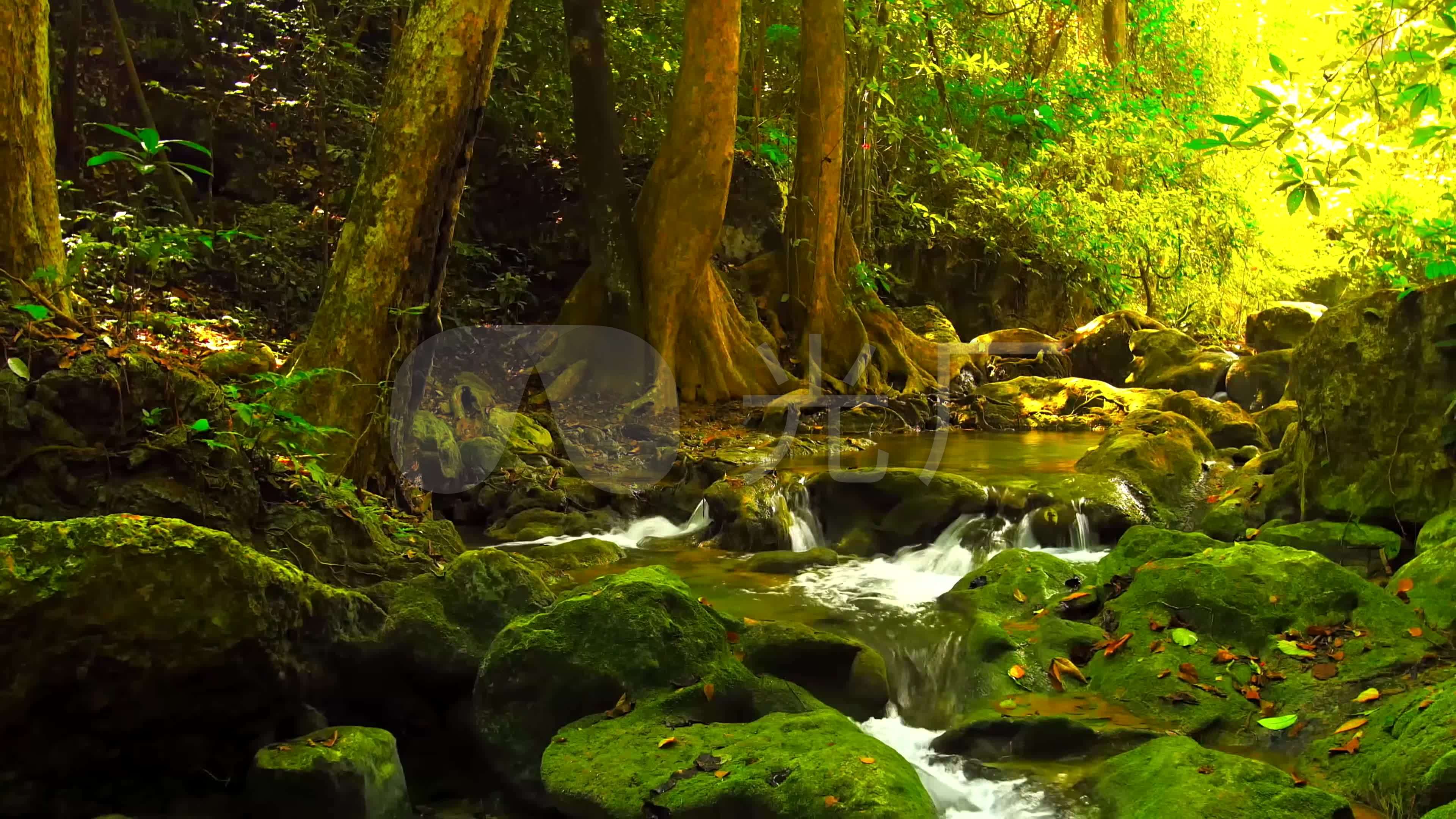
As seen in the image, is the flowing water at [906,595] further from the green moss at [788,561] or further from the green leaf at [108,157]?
the green leaf at [108,157]

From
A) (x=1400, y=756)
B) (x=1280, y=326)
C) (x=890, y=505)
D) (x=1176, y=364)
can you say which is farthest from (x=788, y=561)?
(x=1280, y=326)

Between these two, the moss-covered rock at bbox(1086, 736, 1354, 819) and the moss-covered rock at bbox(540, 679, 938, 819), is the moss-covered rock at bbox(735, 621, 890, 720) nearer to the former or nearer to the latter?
the moss-covered rock at bbox(540, 679, 938, 819)

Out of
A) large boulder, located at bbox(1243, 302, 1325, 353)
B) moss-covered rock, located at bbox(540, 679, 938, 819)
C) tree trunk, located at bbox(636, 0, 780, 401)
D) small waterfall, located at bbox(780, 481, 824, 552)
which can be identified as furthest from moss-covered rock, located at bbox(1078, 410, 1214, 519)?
large boulder, located at bbox(1243, 302, 1325, 353)

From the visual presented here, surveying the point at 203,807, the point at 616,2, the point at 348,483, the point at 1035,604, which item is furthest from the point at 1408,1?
the point at 616,2

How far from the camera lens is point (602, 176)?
1257 cm

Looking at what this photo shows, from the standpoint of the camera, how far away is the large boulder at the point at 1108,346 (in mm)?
19469

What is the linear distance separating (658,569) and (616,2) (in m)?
12.4

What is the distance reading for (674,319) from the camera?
12695mm

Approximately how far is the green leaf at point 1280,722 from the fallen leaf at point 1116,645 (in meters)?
0.80

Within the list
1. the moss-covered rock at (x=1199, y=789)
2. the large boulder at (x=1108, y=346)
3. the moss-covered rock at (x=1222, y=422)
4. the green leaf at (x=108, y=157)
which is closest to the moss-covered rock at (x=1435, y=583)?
the moss-covered rock at (x=1199, y=789)

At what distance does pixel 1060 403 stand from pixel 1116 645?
1184cm

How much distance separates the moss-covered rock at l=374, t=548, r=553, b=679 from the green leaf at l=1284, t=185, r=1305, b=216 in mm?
3596

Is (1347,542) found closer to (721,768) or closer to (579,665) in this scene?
(721,768)

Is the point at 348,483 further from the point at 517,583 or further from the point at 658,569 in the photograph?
the point at 658,569
